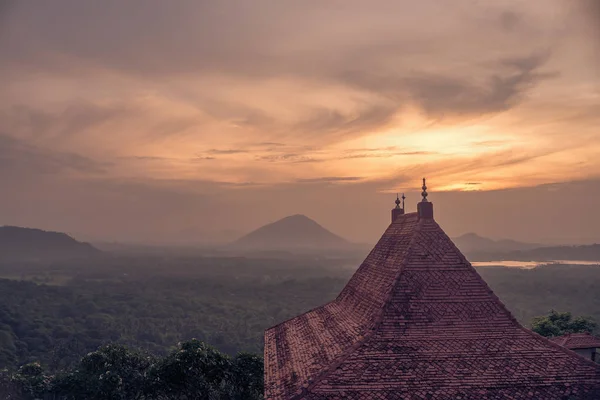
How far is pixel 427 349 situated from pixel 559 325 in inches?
1003

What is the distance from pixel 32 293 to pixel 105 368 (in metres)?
122

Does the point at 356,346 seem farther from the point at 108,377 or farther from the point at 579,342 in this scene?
the point at 579,342

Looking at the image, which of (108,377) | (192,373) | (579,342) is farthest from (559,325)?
(108,377)

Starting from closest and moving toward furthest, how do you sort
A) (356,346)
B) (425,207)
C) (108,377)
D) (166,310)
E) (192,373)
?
(356,346)
(425,207)
(192,373)
(108,377)
(166,310)

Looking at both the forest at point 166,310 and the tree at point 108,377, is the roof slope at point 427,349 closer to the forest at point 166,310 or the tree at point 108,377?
the tree at point 108,377

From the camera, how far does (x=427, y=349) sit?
12.5 metres

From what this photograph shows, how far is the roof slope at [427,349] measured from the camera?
11492 millimetres

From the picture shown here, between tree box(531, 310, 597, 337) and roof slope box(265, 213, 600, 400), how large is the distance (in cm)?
2035

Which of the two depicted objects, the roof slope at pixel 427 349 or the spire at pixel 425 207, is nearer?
the roof slope at pixel 427 349

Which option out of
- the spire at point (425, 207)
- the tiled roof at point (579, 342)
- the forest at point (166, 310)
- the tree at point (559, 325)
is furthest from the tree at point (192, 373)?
the forest at point (166, 310)

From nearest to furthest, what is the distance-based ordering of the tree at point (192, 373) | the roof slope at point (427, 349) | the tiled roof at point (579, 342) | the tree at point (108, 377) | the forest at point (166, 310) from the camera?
the roof slope at point (427, 349), the tree at point (192, 373), the tree at point (108, 377), the tiled roof at point (579, 342), the forest at point (166, 310)

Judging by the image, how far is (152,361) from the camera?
24.9 m

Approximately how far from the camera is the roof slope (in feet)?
37.7

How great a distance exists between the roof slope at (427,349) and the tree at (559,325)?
20.3 m
